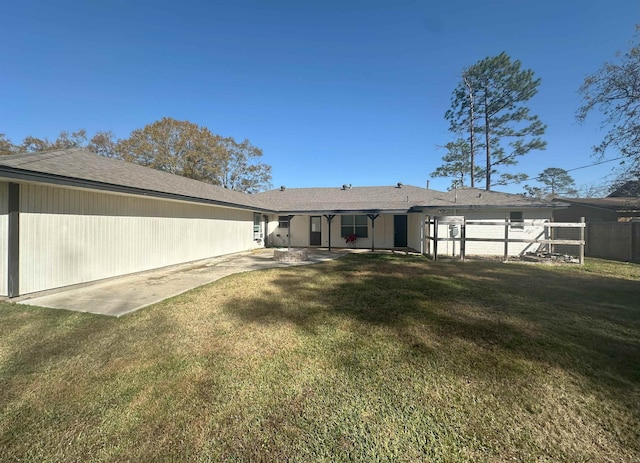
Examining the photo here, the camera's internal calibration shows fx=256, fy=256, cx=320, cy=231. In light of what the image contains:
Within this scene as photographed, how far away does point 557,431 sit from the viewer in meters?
2.05

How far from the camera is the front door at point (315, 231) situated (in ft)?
55.8

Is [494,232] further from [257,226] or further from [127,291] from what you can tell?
[127,291]

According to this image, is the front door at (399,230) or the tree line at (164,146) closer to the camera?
the front door at (399,230)

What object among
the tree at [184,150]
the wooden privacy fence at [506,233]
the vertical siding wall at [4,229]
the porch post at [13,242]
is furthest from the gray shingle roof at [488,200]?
the tree at [184,150]

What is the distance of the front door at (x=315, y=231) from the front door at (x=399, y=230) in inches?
188

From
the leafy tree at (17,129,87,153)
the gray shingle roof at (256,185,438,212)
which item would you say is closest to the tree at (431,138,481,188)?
the gray shingle roof at (256,185,438,212)

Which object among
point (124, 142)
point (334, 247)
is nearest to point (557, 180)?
point (334, 247)

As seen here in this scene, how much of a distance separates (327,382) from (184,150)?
3046 cm

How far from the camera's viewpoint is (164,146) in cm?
2655

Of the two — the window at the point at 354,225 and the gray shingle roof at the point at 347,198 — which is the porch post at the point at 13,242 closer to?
the gray shingle roof at the point at 347,198

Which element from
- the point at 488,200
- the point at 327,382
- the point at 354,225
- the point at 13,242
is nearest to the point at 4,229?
the point at 13,242

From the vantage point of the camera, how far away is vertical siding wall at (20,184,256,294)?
229 inches

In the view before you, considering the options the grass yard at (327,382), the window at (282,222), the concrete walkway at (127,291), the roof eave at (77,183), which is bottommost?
the grass yard at (327,382)

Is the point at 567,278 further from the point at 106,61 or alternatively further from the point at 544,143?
the point at 106,61
